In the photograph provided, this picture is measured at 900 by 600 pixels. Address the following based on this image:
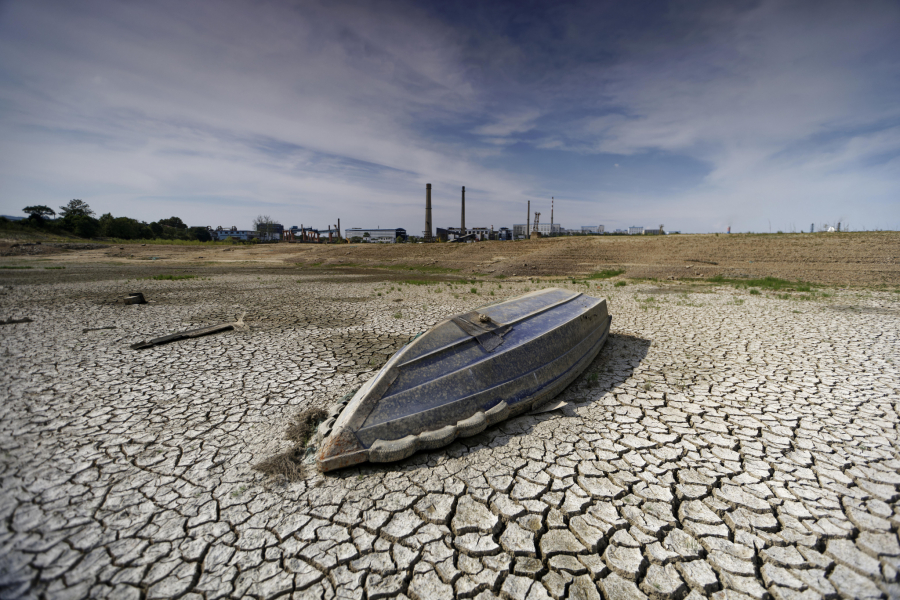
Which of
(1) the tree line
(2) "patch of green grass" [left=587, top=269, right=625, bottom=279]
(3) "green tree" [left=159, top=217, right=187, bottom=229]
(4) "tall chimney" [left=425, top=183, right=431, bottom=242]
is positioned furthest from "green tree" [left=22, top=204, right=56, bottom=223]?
(2) "patch of green grass" [left=587, top=269, right=625, bottom=279]

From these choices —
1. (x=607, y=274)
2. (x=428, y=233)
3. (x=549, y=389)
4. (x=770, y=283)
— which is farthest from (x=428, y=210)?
(x=549, y=389)

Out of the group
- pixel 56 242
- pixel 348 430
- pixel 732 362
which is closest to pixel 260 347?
pixel 348 430

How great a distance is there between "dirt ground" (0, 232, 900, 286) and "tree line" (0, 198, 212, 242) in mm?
11848

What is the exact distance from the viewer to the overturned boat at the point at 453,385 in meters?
2.82

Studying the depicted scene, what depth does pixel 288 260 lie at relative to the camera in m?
29.9

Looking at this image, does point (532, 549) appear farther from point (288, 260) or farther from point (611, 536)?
point (288, 260)

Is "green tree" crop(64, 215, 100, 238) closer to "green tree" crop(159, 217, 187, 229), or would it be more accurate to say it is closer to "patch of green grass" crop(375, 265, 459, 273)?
"green tree" crop(159, 217, 187, 229)

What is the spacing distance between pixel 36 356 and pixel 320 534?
615 cm

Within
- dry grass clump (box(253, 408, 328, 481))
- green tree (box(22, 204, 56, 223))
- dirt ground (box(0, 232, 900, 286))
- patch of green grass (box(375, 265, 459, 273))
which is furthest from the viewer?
green tree (box(22, 204, 56, 223))

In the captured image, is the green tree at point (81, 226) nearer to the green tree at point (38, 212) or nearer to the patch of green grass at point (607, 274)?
the green tree at point (38, 212)

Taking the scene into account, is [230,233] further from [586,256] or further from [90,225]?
[586,256]

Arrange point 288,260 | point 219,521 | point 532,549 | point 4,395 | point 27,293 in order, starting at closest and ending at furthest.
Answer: point 532,549 → point 219,521 → point 4,395 → point 27,293 → point 288,260

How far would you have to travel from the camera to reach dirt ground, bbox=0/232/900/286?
1658 centimetres

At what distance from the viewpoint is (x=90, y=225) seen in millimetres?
42531
